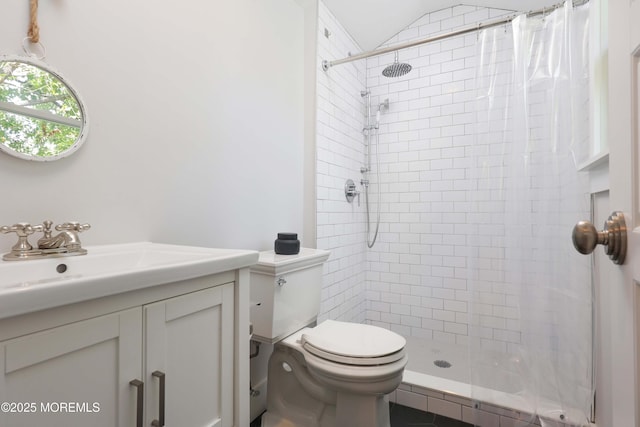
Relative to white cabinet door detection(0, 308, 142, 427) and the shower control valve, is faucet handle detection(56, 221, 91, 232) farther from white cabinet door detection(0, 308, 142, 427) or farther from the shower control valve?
the shower control valve

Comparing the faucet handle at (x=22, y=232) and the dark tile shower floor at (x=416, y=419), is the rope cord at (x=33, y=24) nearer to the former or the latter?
the faucet handle at (x=22, y=232)

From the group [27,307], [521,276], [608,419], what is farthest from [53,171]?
[608,419]

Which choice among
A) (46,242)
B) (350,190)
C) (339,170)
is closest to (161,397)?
(46,242)

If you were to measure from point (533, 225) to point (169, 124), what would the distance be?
165 centimetres

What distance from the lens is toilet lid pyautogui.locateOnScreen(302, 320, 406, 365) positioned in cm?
123

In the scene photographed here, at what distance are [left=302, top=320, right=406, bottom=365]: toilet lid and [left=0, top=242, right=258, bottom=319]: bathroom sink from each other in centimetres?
59

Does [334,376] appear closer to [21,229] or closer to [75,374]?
[75,374]

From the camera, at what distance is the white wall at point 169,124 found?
96 cm

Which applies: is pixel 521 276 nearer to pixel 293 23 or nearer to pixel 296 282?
pixel 296 282

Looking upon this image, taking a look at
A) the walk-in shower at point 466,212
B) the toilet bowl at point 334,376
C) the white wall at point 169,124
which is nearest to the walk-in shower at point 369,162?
the walk-in shower at point 466,212

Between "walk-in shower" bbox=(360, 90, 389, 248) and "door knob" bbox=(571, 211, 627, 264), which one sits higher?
"walk-in shower" bbox=(360, 90, 389, 248)

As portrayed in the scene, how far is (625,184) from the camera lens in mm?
502

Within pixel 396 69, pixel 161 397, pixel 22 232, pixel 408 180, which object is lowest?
pixel 161 397

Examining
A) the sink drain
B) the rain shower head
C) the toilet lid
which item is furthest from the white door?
the rain shower head
